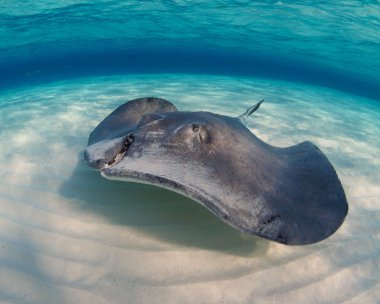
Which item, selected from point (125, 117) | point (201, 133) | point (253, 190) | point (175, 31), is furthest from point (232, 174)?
point (175, 31)

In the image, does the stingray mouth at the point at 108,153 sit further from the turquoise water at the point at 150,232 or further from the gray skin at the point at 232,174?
the turquoise water at the point at 150,232

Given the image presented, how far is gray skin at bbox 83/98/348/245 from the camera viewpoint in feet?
7.45

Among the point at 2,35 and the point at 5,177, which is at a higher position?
the point at 5,177

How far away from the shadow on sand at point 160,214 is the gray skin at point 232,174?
2.54 feet

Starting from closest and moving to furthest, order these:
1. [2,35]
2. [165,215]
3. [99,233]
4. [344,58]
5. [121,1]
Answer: [99,233] → [165,215] → [121,1] → [2,35] → [344,58]

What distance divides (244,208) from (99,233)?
170 cm

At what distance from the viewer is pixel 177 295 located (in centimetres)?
262

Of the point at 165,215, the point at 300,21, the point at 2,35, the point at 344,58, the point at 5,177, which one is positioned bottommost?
the point at 344,58

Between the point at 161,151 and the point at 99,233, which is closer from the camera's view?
the point at 161,151

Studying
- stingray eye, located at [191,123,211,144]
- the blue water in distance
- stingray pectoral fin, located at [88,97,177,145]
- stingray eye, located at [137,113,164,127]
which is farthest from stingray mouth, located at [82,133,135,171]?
the blue water in distance

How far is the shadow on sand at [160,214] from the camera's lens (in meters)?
3.15

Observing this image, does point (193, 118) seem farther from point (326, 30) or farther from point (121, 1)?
point (326, 30)

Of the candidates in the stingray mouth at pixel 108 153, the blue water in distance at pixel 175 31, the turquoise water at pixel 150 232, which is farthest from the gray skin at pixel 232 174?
the blue water in distance at pixel 175 31

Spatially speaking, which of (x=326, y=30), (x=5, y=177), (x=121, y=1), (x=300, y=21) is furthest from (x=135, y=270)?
(x=326, y=30)
